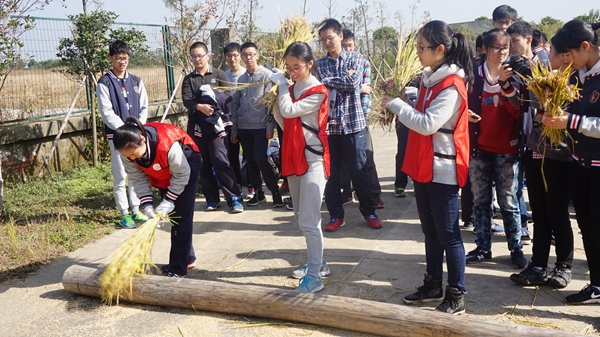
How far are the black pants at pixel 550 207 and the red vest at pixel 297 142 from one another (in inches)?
63.0

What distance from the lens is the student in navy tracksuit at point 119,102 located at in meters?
6.28

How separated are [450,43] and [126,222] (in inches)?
168

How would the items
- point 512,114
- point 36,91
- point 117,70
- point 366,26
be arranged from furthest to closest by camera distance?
point 366,26 → point 36,91 → point 117,70 → point 512,114

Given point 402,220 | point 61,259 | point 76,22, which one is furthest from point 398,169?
point 76,22

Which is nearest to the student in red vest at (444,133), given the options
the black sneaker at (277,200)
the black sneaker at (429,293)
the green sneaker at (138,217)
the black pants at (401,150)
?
the black sneaker at (429,293)

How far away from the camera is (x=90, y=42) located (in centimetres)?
824

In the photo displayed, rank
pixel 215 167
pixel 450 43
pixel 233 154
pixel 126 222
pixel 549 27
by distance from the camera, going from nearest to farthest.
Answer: pixel 450 43, pixel 126 222, pixel 215 167, pixel 233 154, pixel 549 27

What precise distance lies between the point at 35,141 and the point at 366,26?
9.27m

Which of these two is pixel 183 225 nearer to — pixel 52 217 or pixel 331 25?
pixel 331 25

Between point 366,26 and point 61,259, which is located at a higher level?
point 366,26

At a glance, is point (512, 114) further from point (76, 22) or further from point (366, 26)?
point (366, 26)

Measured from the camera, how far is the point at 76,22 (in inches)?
324

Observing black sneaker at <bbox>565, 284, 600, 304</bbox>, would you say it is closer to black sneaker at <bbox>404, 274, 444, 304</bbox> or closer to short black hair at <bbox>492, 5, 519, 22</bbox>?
black sneaker at <bbox>404, 274, 444, 304</bbox>

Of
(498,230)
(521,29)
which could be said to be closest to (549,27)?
(521,29)
